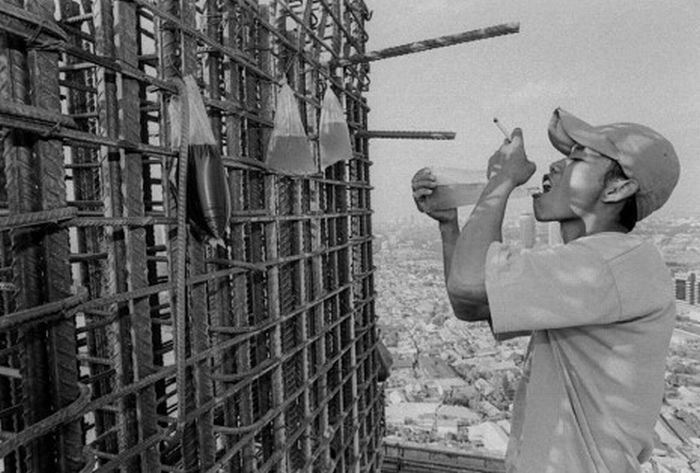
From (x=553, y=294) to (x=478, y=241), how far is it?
10.0 inches

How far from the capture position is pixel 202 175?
204cm

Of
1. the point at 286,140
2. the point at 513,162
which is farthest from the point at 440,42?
the point at 513,162

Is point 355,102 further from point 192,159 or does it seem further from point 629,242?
point 629,242

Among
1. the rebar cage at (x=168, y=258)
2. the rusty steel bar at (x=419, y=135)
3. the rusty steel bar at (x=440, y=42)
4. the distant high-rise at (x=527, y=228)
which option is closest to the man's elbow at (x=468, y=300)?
the distant high-rise at (x=527, y=228)

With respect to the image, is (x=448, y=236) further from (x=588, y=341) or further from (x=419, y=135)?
(x=419, y=135)

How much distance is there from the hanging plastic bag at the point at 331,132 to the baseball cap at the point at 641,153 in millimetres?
2409

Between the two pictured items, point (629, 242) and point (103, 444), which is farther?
point (103, 444)

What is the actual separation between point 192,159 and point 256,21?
1457 mm

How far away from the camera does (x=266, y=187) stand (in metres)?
3.15

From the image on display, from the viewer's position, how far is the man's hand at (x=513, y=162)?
57.7 inches

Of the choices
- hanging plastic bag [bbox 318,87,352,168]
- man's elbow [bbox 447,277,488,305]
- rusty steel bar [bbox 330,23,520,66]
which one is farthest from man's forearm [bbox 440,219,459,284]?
rusty steel bar [bbox 330,23,520,66]

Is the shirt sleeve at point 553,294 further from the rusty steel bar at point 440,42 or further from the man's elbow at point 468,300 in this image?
the rusty steel bar at point 440,42

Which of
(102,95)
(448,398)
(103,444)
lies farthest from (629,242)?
(448,398)

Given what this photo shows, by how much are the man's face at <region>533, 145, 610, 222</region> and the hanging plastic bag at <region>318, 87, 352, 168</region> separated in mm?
2340
